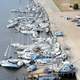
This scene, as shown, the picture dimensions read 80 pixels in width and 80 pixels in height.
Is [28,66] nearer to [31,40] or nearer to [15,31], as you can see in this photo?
[31,40]

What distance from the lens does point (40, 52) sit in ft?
155

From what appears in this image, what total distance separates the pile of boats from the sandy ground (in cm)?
84

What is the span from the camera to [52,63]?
1719 inches

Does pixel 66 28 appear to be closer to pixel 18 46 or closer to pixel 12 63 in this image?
pixel 18 46

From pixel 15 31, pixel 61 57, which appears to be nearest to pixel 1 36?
pixel 15 31

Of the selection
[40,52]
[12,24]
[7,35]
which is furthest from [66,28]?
[12,24]

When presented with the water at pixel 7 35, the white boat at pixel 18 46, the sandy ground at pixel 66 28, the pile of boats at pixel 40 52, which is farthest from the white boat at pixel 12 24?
the white boat at pixel 18 46

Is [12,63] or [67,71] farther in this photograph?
[12,63]

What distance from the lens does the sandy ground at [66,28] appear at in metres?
45.1

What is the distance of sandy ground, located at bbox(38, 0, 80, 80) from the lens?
148ft

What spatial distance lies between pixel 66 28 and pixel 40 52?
9501 mm

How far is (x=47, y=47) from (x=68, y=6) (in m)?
22.4

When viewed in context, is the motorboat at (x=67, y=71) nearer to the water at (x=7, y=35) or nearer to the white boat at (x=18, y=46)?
the water at (x=7, y=35)

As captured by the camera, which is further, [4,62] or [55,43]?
[55,43]
